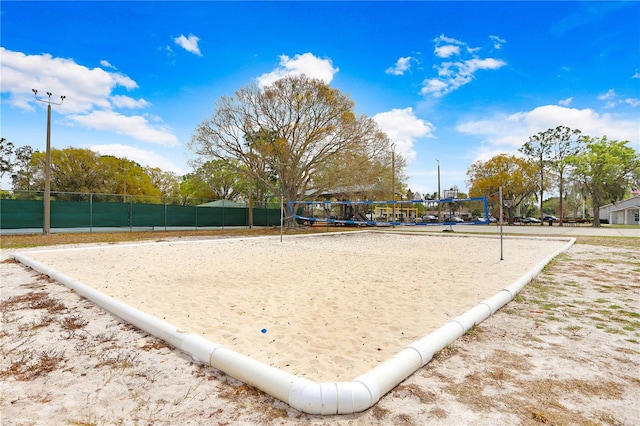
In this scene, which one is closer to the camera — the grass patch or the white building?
the grass patch

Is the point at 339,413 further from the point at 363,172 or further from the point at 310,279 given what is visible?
the point at 363,172

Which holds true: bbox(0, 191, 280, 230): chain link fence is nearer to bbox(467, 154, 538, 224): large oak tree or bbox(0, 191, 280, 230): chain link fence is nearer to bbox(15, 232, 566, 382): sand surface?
bbox(15, 232, 566, 382): sand surface

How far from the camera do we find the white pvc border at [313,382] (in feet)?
7.06

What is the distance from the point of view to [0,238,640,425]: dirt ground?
2.09 m

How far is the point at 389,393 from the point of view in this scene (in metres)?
2.38

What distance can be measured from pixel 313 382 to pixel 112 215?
820 inches

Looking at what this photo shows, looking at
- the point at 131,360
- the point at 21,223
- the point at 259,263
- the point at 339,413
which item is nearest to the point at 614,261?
the point at 259,263

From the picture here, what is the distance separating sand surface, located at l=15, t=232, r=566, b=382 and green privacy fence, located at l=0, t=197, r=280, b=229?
1029 centimetres

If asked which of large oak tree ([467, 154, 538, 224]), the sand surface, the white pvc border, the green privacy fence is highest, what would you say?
large oak tree ([467, 154, 538, 224])

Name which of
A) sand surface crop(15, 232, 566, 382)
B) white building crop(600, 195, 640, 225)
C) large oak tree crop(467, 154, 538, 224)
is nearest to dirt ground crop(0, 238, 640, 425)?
sand surface crop(15, 232, 566, 382)

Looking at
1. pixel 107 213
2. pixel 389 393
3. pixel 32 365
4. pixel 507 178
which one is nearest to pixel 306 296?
pixel 389 393

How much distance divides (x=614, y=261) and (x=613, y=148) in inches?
1403

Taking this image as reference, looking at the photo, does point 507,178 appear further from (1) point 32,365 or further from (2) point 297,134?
(1) point 32,365

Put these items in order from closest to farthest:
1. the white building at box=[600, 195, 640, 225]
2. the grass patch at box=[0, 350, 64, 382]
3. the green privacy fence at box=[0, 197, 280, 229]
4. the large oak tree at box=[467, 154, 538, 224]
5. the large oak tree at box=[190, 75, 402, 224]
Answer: the grass patch at box=[0, 350, 64, 382]
the green privacy fence at box=[0, 197, 280, 229]
the large oak tree at box=[190, 75, 402, 224]
the large oak tree at box=[467, 154, 538, 224]
the white building at box=[600, 195, 640, 225]
